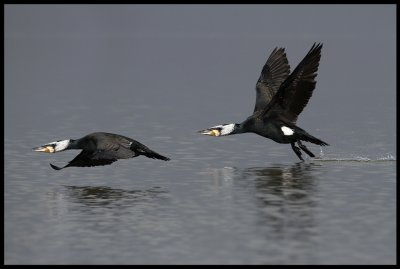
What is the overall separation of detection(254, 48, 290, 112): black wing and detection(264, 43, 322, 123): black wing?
1.33 m

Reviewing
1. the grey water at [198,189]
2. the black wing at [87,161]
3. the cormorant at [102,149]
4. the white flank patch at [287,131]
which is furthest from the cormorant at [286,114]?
the black wing at [87,161]

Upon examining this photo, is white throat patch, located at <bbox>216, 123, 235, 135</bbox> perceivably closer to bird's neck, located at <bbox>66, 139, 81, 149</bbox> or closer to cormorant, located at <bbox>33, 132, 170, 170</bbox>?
cormorant, located at <bbox>33, 132, 170, 170</bbox>

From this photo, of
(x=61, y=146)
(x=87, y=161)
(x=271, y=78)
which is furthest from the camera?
(x=271, y=78)

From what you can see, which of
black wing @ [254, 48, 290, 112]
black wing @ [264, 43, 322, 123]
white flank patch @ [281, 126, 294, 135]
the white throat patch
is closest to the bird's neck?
the white throat patch

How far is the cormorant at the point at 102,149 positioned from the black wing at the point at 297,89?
2.96 meters

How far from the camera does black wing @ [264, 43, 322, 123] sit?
22109 mm

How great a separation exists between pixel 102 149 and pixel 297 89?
4.26m

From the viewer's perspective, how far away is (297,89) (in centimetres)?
2248

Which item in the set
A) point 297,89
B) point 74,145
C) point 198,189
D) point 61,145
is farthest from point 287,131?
point 61,145

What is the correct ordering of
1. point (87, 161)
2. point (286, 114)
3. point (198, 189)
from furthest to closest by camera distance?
point (286, 114)
point (87, 161)
point (198, 189)

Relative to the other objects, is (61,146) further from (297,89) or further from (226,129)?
(297,89)

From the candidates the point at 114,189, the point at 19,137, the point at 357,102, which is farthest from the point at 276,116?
the point at 357,102

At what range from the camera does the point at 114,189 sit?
19250 mm

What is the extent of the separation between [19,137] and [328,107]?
37.5 ft
